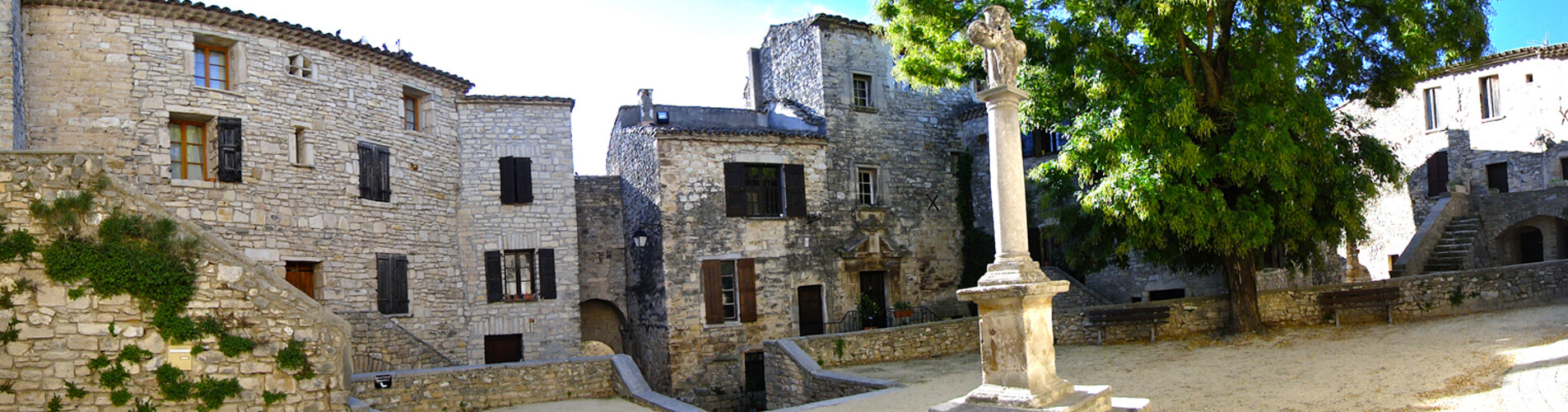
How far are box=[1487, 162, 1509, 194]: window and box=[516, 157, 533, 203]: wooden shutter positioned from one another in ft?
80.8

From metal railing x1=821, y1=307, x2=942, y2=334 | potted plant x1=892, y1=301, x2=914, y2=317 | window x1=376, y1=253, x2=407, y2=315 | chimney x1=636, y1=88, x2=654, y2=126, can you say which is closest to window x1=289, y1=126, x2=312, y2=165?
window x1=376, y1=253, x2=407, y2=315

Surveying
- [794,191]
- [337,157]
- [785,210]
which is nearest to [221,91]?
[337,157]

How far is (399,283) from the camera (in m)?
18.4

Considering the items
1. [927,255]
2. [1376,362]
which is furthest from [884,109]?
[1376,362]

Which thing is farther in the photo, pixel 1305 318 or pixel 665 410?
pixel 1305 318

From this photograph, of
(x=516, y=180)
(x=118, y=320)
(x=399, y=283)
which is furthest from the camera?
(x=516, y=180)

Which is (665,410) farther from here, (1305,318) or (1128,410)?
(1305,318)

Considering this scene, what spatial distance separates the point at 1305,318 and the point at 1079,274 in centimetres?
598

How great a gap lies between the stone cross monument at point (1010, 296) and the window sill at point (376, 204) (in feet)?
42.2

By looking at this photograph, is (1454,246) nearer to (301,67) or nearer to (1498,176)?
(1498,176)

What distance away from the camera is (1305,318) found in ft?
57.8

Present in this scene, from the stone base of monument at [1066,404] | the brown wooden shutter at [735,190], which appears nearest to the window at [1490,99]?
the brown wooden shutter at [735,190]

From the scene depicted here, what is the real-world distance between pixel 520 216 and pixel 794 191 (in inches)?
234

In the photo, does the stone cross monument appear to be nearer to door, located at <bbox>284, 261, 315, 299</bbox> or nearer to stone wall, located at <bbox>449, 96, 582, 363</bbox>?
door, located at <bbox>284, 261, 315, 299</bbox>
